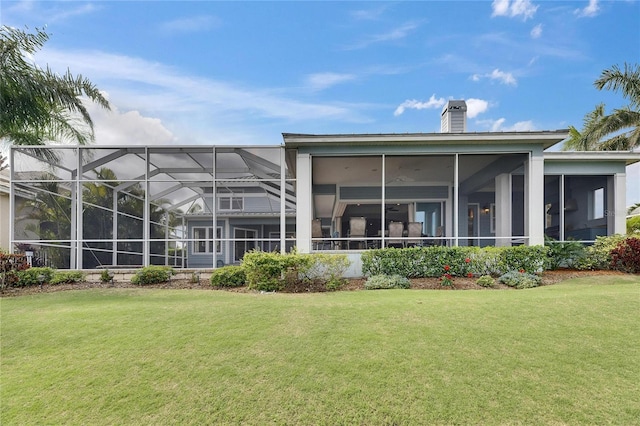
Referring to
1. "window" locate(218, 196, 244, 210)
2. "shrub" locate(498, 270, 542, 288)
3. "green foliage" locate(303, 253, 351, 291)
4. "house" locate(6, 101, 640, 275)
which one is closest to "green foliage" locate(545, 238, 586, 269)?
"house" locate(6, 101, 640, 275)

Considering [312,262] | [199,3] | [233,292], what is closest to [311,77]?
[199,3]

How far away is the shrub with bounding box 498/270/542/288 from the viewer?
792 cm

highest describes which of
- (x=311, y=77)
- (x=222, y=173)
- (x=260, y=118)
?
(x=311, y=77)

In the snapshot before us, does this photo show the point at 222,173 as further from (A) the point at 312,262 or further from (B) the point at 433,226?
(B) the point at 433,226

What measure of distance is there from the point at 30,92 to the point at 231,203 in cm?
959

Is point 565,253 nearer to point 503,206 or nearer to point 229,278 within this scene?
point 503,206

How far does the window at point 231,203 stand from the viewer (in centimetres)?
1816

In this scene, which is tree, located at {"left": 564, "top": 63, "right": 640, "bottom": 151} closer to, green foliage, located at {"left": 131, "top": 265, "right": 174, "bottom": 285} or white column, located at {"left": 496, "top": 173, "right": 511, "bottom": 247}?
white column, located at {"left": 496, "top": 173, "right": 511, "bottom": 247}

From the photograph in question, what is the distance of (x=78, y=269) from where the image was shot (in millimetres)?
9672

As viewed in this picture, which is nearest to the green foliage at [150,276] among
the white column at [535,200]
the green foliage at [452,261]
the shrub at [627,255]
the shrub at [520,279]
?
the green foliage at [452,261]

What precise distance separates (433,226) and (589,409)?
1131 centimetres

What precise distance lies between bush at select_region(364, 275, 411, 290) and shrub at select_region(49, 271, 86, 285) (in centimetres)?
748

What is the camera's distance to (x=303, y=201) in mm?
9812

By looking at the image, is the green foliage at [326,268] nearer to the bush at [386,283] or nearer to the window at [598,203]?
the bush at [386,283]
